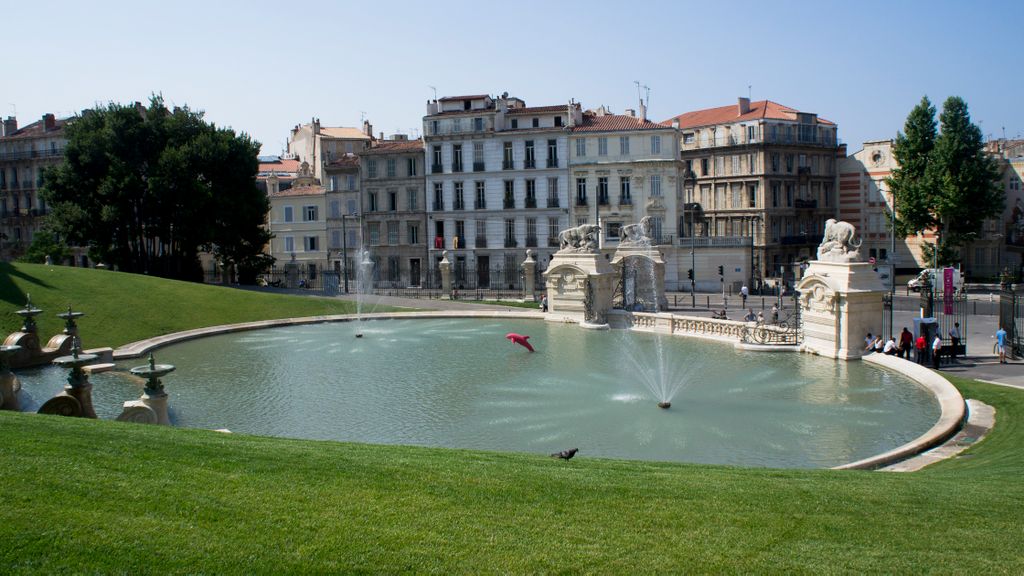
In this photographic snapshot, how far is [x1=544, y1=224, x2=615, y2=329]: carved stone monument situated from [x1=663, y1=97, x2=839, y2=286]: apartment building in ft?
109

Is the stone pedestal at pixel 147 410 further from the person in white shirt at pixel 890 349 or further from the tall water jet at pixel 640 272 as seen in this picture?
the tall water jet at pixel 640 272

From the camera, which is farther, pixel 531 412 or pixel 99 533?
pixel 531 412

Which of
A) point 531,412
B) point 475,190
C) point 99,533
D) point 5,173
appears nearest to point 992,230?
point 475,190

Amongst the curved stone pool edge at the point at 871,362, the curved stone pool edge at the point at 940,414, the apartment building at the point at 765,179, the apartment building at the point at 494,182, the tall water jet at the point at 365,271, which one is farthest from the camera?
the apartment building at the point at 765,179

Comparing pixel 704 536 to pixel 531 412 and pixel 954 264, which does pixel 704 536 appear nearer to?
pixel 531 412

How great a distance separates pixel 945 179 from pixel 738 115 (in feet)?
63.3

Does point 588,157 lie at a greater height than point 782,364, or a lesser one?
greater

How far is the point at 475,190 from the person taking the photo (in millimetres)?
68688

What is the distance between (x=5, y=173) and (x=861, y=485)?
3548 inches

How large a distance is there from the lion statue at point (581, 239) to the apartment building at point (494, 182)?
23806mm

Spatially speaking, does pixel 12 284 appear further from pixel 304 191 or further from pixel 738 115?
pixel 738 115

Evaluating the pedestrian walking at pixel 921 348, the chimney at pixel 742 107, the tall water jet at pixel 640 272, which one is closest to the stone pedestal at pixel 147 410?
the pedestrian walking at pixel 921 348

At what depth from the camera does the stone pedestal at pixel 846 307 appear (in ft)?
96.6

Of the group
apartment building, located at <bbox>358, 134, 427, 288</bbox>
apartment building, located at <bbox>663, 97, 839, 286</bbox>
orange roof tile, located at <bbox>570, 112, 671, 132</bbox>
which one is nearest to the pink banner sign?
orange roof tile, located at <bbox>570, 112, 671, 132</bbox>
